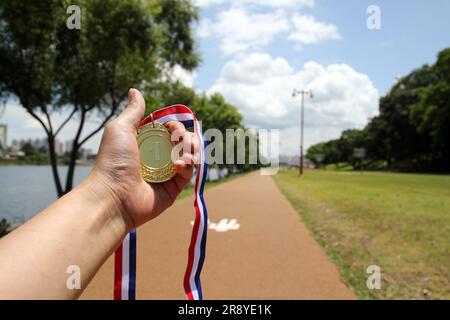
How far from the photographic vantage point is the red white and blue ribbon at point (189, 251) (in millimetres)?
2117

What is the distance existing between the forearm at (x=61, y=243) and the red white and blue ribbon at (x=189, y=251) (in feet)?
1.00

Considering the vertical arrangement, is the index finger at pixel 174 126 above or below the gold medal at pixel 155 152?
→ above

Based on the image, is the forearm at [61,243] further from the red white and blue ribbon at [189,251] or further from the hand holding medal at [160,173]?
the red white and blue ribbon at [189,251]

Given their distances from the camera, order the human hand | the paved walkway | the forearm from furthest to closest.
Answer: the paved walkway < the human hand < the forearm

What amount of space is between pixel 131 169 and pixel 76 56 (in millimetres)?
13070

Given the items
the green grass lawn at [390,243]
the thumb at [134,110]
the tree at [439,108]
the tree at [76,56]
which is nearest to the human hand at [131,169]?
the thumb at [134,110]

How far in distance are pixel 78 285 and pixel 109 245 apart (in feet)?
0.87

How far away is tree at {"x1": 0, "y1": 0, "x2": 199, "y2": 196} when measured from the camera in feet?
37.9

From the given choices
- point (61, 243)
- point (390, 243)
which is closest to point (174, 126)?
point (61, 243)

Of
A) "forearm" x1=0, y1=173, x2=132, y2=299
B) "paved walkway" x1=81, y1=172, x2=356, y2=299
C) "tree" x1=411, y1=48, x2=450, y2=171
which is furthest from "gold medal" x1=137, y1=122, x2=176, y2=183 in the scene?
"tree" x1=411, y1=48, x2=450, y2=171

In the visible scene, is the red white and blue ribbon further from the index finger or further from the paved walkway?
the paved walkway

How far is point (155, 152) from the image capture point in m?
2.06

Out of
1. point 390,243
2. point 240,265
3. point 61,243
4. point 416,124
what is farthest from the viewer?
point 416,124

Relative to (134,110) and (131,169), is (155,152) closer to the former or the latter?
(131,169)
